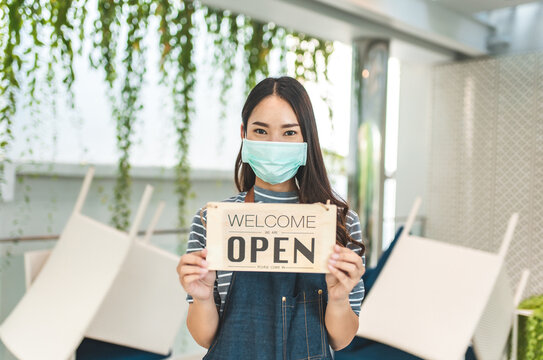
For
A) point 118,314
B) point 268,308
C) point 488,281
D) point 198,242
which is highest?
point 198,242

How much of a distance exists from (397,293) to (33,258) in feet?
6.03

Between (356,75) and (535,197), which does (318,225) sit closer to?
(356,75)

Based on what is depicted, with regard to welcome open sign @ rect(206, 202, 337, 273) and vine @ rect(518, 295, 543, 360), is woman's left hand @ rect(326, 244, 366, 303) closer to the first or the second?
welcome open sign @ rect(206, 202, 337, 273)

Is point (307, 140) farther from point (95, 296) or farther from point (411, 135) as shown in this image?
point (411, 135)

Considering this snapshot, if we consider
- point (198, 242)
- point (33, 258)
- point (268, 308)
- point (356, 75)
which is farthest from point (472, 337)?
point (356, 75)

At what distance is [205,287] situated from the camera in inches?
45.2

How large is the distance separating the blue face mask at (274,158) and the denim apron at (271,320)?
25 centimetres

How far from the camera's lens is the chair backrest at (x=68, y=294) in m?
2.16

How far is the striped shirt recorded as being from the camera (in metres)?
1.24

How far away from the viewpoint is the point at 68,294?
2264 mm

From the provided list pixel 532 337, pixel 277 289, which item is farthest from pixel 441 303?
pixel 277 289

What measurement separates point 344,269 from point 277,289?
21 centimetres

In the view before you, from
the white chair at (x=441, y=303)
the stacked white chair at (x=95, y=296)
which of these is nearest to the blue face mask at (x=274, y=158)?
the stacked white chair at (x=95, y=296)

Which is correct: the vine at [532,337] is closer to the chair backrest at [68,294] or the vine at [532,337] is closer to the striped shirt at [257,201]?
the striped shirt at [257,201]
